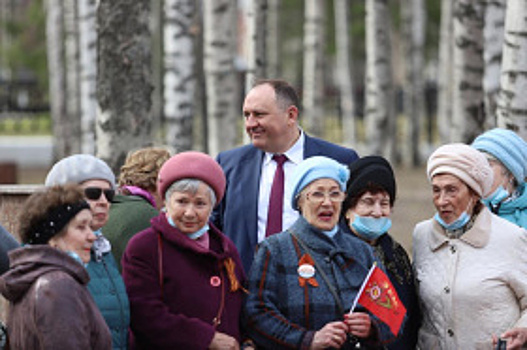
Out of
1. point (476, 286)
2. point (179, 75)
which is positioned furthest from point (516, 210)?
point (179, 75)

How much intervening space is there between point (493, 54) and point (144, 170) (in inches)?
194

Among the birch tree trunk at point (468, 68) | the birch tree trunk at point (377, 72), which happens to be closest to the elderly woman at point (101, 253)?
the birch tree trunk at point (468, 68)

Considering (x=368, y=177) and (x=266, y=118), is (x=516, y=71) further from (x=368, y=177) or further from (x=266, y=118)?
(x=368, y=177)

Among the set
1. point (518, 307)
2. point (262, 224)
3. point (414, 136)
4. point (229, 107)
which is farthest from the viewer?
point (414, 136)

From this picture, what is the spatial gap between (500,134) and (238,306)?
2048 mm

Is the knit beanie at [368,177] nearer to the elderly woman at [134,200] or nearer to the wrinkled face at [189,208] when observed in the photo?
the wrinkled face at [189,208]

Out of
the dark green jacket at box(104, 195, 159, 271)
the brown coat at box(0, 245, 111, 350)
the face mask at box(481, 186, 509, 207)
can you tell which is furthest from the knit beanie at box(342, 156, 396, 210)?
the brown coat at box(0, 245, 111, 350)

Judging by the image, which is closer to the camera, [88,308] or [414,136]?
[88,308]

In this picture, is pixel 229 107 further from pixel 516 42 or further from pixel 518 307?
pixel 518 307

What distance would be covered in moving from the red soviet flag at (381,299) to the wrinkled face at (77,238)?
1383 millimetres

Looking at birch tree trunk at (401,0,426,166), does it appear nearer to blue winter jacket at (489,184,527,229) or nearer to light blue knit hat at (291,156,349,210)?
blue winter jacket at (489,184,527,229)

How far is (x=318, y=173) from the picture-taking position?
5.16 meters

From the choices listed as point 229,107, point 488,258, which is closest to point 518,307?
point 488,258

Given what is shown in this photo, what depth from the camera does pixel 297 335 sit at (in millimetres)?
4938
